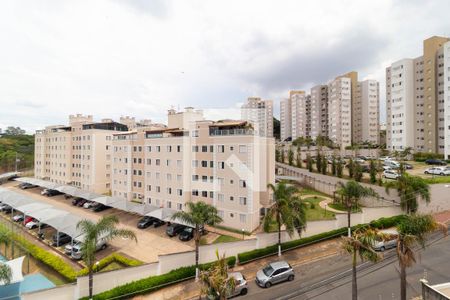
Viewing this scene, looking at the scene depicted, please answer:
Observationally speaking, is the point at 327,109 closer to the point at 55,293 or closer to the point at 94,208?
the point at 94,208

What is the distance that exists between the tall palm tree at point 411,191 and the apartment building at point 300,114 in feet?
278

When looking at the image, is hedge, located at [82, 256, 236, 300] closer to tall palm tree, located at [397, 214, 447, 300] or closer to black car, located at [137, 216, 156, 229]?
black car, located at [137, 216, 156, 229]

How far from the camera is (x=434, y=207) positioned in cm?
3403

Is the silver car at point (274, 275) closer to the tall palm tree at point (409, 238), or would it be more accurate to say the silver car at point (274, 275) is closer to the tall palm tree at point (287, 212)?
the tall palm tree at point (287, 212)

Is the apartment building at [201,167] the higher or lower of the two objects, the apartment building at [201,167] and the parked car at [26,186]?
the higher

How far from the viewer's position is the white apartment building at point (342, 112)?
9538cm

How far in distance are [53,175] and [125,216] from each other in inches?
1551

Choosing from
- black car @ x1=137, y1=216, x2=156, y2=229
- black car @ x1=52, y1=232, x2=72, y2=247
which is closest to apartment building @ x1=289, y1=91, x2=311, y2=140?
black car @ x1=137, y1=216, x2=156, y2=229

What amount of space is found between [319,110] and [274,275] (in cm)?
9906

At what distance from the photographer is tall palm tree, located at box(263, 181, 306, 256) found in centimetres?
2369

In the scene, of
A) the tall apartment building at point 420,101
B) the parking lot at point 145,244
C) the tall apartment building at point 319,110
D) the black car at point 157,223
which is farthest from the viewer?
the tall apartment building at point 319,110

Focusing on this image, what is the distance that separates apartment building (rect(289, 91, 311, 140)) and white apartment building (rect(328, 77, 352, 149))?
17.0m

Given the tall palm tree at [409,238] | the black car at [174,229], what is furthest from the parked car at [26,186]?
the tall palm tree at [409,238]

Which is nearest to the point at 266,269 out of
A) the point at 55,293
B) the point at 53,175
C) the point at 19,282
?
the point at 55,293
